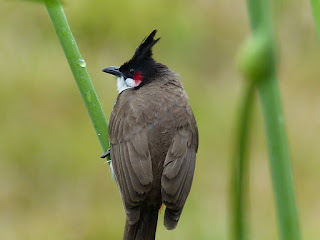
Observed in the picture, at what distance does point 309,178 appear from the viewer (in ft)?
16.8

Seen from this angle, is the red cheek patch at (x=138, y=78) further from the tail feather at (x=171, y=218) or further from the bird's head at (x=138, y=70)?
the tail feather at (x=171, y=218)

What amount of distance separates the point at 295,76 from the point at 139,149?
146 inches

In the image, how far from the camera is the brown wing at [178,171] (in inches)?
83.3

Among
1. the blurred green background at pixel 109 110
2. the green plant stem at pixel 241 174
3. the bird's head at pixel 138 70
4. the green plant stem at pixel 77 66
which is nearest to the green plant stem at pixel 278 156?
the green plant stem at pixel 241 174

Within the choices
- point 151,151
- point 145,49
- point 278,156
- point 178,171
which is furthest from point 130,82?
point 278,156

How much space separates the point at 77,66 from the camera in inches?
62.7

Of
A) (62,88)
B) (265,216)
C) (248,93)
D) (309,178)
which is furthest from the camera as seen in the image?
(62,88)

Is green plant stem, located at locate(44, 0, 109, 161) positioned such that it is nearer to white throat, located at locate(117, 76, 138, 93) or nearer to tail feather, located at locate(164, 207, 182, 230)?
tail feather, located at locate(164, 207, 182, 230)

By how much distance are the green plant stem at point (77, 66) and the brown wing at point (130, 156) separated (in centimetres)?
30

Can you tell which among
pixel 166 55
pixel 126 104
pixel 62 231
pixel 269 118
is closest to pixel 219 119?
pixel 166 55

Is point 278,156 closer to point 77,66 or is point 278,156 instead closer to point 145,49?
point 77,66

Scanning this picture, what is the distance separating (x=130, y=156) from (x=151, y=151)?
10 centimetres

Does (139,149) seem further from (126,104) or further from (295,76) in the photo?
(295,76)

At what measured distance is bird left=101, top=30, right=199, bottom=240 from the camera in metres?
2.13
